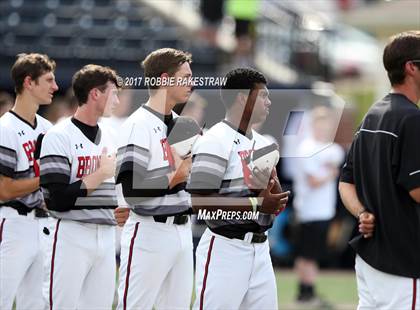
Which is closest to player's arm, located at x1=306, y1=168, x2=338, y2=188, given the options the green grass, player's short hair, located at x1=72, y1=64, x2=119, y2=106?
the green grass

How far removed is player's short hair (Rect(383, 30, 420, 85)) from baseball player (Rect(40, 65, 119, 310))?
2.01 meters

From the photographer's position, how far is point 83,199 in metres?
6.65

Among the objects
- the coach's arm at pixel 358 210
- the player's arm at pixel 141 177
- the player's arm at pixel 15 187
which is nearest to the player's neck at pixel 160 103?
the player's arm at pixel 141 177

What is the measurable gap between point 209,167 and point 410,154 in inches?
53.7

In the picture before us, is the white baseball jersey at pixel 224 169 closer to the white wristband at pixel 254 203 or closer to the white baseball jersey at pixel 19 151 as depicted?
the white wristband at pixel 254 203

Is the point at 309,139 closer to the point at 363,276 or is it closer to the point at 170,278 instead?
the point at 170,278

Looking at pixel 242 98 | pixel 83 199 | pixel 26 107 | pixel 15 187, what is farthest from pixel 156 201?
pixel 26 107

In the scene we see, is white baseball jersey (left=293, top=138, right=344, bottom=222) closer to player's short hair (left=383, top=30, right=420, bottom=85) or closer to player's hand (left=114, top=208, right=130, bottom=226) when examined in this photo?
player's hand (left=114, top=208, right=130, bottom=226)

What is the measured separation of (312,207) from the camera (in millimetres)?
11047

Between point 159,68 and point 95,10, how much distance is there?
10123mm

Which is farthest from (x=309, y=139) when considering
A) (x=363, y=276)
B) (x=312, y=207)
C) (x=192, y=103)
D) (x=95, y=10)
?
(x=95, y=10)

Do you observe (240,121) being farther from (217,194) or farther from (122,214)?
(122,214)

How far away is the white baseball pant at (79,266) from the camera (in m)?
6.67

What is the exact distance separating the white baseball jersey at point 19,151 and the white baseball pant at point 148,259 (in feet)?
3.27
